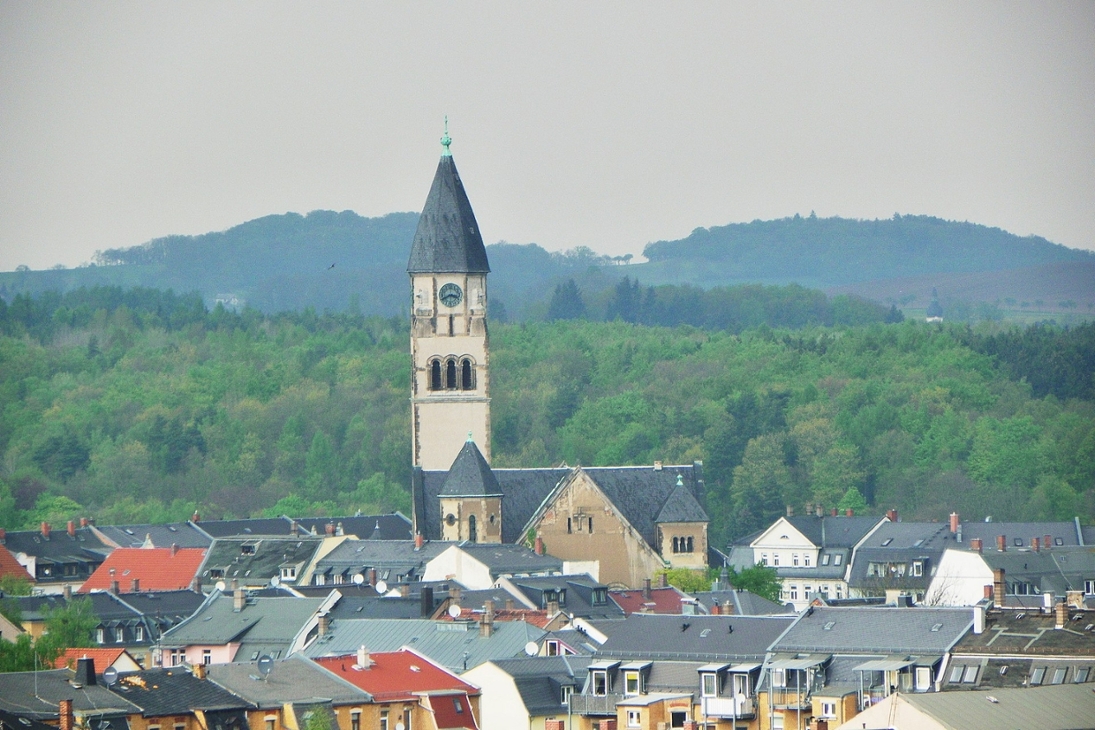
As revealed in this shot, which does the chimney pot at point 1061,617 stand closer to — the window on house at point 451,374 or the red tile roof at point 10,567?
the window on house at point 451,374

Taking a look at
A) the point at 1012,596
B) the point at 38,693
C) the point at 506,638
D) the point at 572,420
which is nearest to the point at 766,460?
the point at 572,420

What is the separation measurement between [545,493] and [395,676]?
35067mm

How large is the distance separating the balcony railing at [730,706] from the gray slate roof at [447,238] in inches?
1828

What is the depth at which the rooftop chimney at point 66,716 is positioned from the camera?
65875 millimetres

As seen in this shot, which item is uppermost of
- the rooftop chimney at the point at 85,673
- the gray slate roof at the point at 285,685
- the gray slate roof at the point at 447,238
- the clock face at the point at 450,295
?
the gray slate roof at the point at 447,238

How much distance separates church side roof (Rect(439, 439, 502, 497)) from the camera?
10775 centimetres

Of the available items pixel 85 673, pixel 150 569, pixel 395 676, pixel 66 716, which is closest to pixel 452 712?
pixel 395 676

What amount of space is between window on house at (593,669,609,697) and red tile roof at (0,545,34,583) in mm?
47324

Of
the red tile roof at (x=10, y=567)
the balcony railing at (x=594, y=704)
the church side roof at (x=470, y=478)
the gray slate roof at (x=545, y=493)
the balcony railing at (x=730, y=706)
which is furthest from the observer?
the red tile roof at (x=10, y=567)

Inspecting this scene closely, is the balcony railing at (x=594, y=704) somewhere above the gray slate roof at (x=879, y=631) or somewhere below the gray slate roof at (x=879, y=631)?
below

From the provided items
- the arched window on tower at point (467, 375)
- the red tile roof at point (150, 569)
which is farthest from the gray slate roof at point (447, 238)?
the red tile roof at point (150, 569)

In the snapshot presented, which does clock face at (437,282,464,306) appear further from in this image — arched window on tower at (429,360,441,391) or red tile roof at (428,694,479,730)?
red tile roof at (428,694,479,730)

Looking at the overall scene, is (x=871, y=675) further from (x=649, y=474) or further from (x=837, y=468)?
(x=837, y=468)

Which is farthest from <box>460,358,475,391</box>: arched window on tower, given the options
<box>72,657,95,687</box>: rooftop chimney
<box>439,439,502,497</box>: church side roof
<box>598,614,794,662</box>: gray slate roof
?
<box>72,657,95,687</box>: rooftop chimney
